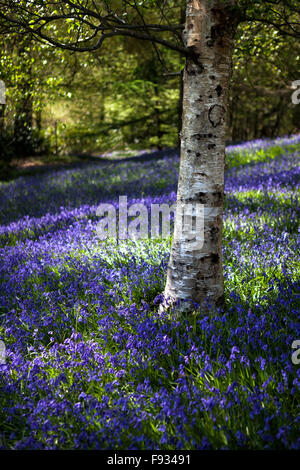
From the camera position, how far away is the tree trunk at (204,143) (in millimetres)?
2422

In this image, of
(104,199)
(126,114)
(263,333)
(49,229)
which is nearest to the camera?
(263,333)

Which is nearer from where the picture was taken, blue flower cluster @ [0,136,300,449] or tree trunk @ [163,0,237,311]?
blue flower cluster @ [0,136,300,449]

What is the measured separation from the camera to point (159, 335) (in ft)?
8.21

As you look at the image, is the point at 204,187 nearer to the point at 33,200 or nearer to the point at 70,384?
the point at 70,384

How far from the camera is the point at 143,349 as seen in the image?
8.04 ft

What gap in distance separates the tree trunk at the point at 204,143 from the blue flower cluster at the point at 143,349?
0.76ft

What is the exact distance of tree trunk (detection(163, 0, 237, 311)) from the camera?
242cm

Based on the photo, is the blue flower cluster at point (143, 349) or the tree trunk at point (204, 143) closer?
the blue flower cluster at point (143, 349)

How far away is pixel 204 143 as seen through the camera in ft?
8.29

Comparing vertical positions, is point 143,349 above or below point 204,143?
below

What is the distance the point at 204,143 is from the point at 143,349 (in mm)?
1481

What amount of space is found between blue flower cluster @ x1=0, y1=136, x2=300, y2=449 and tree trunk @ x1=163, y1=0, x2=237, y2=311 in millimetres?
231

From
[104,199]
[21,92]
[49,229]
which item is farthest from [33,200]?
[21,92]
